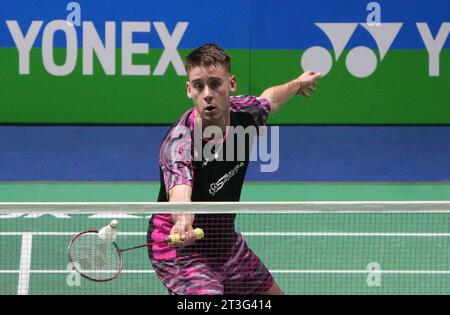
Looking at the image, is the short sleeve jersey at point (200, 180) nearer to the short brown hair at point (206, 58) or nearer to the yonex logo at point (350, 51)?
the short brown hair at point (206, 58)

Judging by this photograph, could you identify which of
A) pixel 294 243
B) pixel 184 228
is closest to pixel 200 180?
pixel 184 228

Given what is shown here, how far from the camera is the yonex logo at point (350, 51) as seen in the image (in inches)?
424

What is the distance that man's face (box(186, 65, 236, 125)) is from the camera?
5262 millimetres

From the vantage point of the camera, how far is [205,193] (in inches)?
209

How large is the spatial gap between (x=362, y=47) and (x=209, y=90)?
582cm

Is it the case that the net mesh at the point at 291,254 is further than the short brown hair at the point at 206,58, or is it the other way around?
the net mesh at the point at 291,254

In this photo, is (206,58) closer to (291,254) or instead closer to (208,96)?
(208,96)

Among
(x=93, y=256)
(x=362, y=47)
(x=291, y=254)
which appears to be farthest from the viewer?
(x=362, y=47)

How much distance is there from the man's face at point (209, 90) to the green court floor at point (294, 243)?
1.71 metres

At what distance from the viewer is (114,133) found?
36.1 ft

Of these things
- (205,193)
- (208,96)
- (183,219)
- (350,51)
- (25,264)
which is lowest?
(183,219)

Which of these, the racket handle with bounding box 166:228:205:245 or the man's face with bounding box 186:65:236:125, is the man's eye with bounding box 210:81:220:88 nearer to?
the man's face with bounding box 186:65:236:125

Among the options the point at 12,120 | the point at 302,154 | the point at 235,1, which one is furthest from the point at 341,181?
the point at 12,120

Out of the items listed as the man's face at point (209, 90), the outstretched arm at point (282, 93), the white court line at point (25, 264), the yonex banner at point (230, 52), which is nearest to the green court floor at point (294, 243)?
the white court line at point (25, 264)
